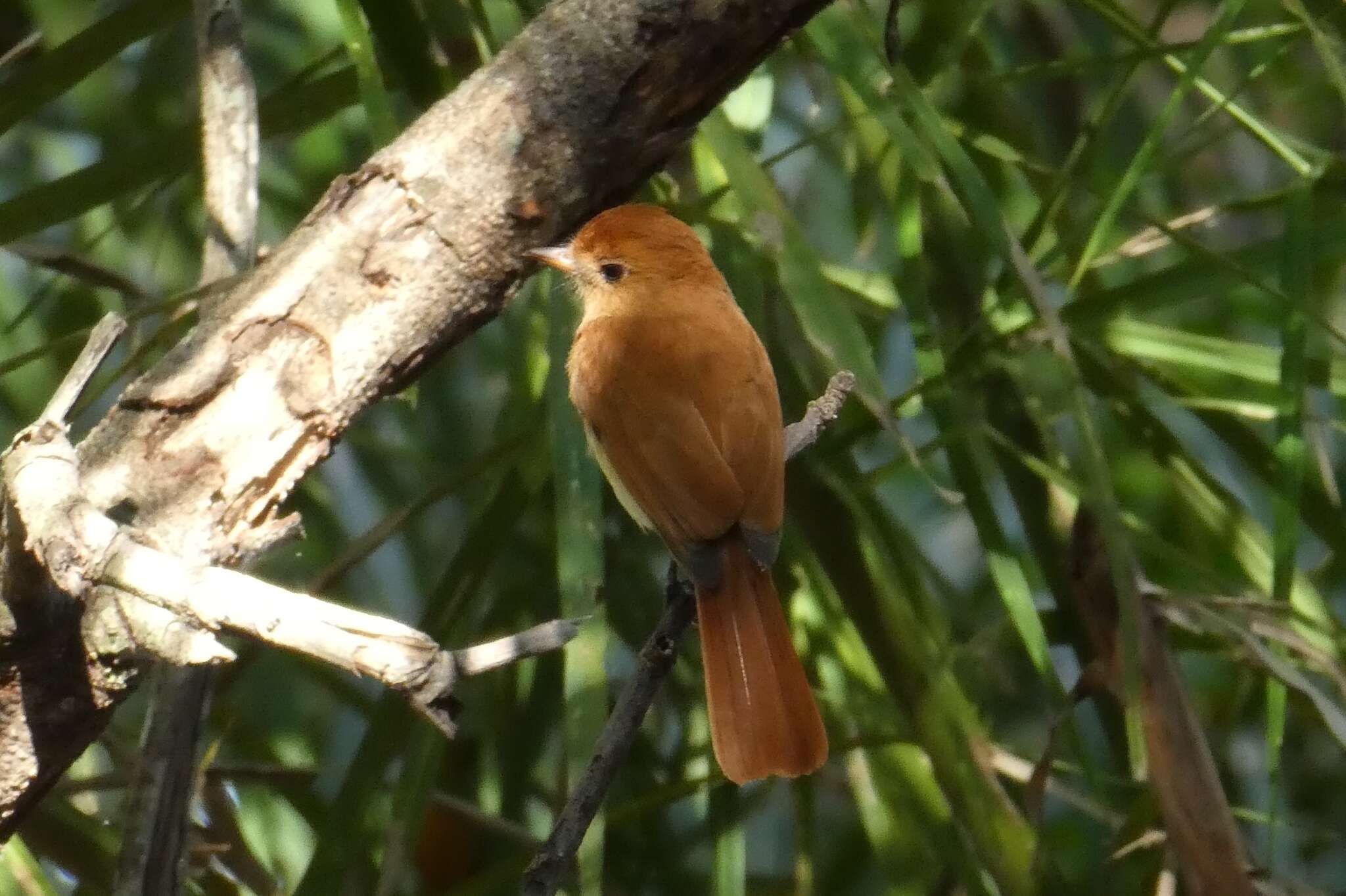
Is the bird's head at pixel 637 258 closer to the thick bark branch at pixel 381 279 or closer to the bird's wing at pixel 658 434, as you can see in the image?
the bird's wing at pixel 658 434

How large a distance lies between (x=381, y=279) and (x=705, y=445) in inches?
21.2

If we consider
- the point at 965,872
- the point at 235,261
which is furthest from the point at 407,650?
the point at 965,872

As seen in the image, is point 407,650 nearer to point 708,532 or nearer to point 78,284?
point 708,532

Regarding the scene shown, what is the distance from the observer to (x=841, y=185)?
13.7 ft

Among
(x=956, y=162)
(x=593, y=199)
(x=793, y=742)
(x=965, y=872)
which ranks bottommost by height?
(x=965, y=872)

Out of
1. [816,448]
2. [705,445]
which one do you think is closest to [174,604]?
[705,445]

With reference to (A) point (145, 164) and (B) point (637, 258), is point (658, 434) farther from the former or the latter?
(A) point (145, 164)

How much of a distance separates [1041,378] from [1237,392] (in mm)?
399

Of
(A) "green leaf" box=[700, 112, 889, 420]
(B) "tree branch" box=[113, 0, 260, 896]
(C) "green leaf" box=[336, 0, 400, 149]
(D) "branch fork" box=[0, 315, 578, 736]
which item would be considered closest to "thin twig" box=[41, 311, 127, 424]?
(D) "branch fork" box=[0, 315, 578, 736]

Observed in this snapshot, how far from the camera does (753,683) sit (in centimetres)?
199

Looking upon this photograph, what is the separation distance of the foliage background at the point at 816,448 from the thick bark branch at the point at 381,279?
172 millimetres

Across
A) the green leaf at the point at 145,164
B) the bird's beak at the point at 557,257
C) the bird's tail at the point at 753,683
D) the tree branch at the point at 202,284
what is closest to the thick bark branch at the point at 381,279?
the bird's beak at the point at 557,257

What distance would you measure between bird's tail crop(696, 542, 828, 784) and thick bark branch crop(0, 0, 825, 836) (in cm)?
48

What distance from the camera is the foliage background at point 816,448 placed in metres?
2.11
